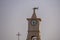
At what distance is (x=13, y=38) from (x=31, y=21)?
0.78 meters

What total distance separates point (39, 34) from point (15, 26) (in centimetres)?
79

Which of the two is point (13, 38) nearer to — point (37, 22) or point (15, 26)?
point (15, 26)

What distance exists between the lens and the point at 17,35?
6945 millimetres

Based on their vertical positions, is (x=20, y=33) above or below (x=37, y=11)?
below

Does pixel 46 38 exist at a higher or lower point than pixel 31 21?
lower

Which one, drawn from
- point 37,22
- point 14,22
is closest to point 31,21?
point 37,22

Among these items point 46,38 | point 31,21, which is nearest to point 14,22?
point 31,21

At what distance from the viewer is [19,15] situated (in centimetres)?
704

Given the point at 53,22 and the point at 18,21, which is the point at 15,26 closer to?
the point at 18,21

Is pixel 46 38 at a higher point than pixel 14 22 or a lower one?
lower

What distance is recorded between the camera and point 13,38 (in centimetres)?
701

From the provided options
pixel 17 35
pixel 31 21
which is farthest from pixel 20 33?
pixel 31 21

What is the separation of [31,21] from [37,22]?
0.17m

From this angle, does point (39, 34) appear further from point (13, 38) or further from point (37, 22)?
point (13, 38)
